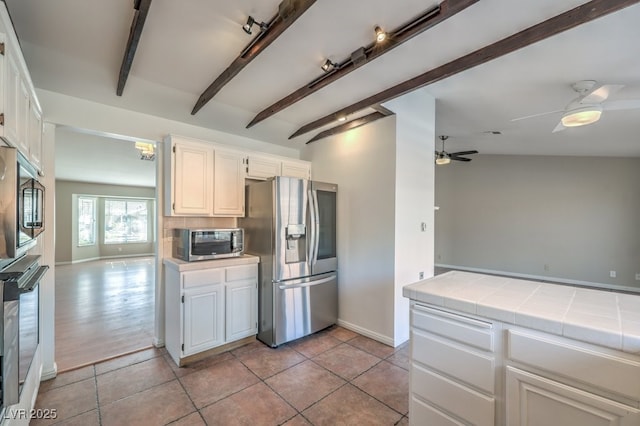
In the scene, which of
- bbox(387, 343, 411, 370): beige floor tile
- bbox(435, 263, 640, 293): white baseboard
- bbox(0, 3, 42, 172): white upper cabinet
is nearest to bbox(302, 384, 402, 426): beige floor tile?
bbox(387, 343, 411, 370): beige floor tile

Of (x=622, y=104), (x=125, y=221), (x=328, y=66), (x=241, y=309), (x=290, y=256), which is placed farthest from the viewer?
(x=125, y=221)

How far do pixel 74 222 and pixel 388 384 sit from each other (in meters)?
10.4

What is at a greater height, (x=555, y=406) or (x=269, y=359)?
(x=555, y=406)

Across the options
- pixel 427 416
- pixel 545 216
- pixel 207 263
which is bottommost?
pixel 427 416

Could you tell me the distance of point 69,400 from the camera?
2189 mm

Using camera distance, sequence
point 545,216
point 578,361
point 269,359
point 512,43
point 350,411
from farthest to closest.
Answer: point 545,216 < point 269,359 < point 350,411 < point 512,43 < point 578,361

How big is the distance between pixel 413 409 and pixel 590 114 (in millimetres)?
2589

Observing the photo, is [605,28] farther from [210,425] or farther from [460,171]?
[460,171]

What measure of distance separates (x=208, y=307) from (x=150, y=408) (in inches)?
36.3

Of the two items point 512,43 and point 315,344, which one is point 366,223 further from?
point 512,43

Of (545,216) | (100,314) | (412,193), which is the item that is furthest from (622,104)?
(100,314)

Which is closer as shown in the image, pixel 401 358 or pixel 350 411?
pixel 350 411

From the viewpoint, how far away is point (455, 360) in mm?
1464

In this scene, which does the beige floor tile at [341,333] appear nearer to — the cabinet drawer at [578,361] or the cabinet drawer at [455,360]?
the cabinet drawer at [455,360]
